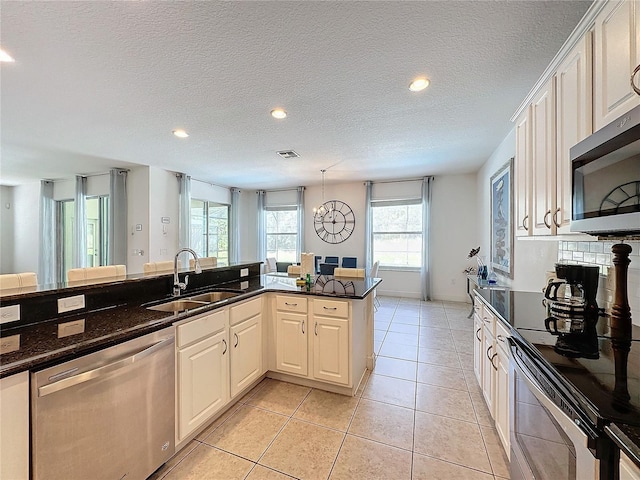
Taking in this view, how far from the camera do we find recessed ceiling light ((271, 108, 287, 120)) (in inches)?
108

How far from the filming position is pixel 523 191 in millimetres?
2078

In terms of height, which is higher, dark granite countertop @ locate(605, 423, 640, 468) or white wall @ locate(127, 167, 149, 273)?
white wall @ locate(127, 167, 149, 273)

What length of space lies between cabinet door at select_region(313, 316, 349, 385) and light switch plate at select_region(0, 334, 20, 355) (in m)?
1.79

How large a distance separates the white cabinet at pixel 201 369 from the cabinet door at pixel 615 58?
7.97ft

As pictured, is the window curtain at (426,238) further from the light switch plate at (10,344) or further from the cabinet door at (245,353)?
the light switch plate at (10,344)

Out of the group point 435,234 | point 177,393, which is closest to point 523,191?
point 177,393

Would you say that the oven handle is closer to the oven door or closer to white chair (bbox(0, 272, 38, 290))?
the oven door

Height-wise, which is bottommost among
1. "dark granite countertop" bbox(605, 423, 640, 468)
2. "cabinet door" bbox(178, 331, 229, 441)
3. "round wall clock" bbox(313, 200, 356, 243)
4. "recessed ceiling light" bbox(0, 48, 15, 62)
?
"cabinet door" bbox(178, 331, 229, 441)

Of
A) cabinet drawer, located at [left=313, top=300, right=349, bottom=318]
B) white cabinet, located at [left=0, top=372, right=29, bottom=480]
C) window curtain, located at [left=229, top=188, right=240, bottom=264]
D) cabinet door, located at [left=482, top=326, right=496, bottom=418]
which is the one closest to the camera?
white cabinet, located at [left=0, top=372, right=29, bottom=480]

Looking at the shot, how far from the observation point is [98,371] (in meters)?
1.21

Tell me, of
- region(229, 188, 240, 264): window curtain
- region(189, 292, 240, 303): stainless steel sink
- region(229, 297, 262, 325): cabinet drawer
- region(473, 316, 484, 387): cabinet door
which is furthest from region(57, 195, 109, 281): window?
region(473, 316, 484, 387): cabinet door

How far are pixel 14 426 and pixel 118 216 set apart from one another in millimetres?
5228

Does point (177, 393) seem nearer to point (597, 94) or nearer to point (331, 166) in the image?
point (597, 94)

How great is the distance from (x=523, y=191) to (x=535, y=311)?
37.8 inches
